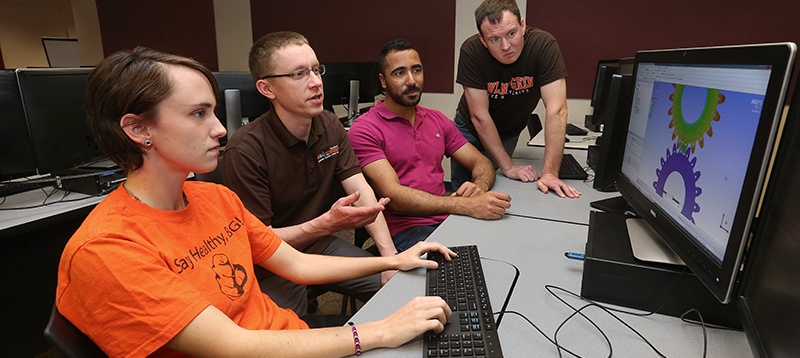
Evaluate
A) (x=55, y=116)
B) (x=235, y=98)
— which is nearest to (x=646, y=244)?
(x=55, y=116)

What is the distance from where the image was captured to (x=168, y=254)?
853 millimetres

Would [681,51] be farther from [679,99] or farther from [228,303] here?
[228,303]

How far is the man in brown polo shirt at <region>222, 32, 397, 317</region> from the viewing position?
1496 millimetres

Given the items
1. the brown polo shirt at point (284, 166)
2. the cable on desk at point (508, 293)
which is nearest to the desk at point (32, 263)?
the brown polo shirt at point (284, 166)

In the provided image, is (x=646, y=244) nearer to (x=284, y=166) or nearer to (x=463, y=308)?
(x=463, y=308)

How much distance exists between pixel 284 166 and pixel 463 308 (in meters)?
0.94

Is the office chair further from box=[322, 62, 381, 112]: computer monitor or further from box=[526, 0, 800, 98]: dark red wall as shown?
box=[526, 0, 800, 98]: dark red wall

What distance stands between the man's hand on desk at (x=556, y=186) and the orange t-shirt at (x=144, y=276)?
48.2 inches


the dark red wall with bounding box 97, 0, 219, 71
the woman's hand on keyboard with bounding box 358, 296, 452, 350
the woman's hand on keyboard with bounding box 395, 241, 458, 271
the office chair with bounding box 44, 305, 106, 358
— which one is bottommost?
the woman's hand on keyboard with bounding box 395, 241, 458, 271

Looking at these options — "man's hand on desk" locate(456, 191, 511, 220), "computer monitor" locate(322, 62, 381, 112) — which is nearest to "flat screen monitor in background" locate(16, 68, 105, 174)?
"man's hand on desk" locate(456, 191, 511, 220)

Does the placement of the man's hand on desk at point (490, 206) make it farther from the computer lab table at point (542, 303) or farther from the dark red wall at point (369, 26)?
the dark red wall at point (369, 26)

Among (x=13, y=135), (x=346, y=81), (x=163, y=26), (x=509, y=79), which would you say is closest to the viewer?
(x=13, y=135)

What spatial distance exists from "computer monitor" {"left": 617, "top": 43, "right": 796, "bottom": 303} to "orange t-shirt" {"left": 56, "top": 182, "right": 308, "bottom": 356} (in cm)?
88

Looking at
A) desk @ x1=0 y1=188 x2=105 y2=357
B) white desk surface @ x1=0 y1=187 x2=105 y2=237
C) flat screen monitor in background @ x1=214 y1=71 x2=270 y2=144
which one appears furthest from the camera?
flat screen monitor in background @ x1=214 y1=71 x2=270 y2=144
